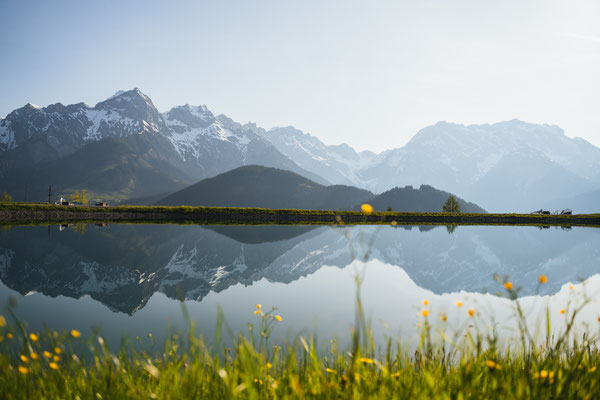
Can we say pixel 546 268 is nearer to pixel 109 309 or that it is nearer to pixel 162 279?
pixel 162 279

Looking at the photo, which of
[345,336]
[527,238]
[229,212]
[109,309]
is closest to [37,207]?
[229,212]

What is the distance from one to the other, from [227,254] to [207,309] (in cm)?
1353

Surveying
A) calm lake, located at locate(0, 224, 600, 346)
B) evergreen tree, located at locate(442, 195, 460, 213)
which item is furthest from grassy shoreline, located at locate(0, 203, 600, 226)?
calm lake, located at locate(0, 224, 600, 346)

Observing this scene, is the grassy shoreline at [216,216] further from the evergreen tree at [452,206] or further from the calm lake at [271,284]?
the calm lake at [271,284]

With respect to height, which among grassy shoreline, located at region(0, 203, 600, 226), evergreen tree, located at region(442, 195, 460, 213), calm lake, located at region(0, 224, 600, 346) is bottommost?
calm lake, located at region(0, 224, 600, 346)

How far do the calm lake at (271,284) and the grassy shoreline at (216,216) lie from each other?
77.8ft

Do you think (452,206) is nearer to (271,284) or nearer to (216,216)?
(216,216)

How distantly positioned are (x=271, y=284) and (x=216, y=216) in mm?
44069

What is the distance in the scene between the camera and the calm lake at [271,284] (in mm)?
8938

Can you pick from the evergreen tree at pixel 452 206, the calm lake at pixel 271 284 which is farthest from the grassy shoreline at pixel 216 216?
the calm lake at pixel 271 284

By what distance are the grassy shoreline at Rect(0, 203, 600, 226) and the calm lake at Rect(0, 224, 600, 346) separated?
23.7 meters

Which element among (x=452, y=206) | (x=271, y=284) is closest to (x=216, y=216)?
(x=271, y=284)

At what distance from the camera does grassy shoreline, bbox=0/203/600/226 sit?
49650 mm

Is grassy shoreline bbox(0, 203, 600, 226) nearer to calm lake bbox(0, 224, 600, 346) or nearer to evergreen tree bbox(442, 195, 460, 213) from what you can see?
evergreen tree bbox(442, 195, 460, 213)
